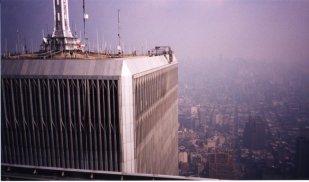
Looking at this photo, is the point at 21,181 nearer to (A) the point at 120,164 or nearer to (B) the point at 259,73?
(A) the point at 120,164

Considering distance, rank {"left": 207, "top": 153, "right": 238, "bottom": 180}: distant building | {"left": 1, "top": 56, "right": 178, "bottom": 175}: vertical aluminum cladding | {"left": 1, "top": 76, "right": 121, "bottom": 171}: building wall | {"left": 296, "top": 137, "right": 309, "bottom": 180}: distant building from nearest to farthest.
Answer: {"left": 1, "top": 56, "right": 178, "bottom": 175}: vertical aluminum cladding → {"left": 1, "top": 76, "right": 121, "bottom": 171}: building wall → {"left": 296, "top": 137, "right": 309, "bottom": 180}: distant building → {"left": 207, "top": 153, "right": 238, "bottom": 180}: distant building

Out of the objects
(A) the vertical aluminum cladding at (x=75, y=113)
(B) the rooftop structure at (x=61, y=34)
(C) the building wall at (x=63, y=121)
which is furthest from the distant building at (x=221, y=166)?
(B) the rooftop structure at (x=61, y=34)

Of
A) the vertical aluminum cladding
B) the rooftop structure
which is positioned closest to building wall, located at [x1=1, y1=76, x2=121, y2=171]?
the vertical aluminum cladding

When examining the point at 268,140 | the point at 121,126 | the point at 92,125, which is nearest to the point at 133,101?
the point at 121,126

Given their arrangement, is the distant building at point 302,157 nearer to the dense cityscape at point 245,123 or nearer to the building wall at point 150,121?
the dense cityscape at point 245,123

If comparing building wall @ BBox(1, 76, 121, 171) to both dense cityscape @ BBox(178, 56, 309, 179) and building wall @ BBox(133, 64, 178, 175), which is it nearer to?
building wall @ BBox(133, 64, 178, 175)

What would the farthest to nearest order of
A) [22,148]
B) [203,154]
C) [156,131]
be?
[203,154]
[156,131]
[22,148]

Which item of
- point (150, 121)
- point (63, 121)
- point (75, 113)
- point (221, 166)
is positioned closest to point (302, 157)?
point (221, 166)
